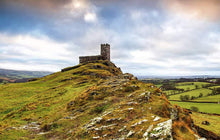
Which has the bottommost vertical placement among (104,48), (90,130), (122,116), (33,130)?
(33,130)

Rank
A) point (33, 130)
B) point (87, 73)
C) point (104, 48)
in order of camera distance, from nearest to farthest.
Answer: point (33, 130) → point (87, 73) → point (104, 48)

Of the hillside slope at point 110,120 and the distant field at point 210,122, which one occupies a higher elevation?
the hillside slope at point 110,120

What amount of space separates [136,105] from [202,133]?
20.4 metres

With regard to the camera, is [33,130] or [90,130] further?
[33,130]

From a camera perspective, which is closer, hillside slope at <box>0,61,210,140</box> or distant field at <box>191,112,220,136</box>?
hillside slope at <box>0,61,210,140</box>

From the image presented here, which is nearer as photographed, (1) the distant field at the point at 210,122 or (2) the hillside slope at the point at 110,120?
(2) the hillside slope at the point at 110,120

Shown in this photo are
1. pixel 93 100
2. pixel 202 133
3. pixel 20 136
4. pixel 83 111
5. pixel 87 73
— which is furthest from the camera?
pixel 87 73

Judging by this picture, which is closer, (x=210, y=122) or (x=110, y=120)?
(x=110, y=120)

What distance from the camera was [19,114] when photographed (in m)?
21.8

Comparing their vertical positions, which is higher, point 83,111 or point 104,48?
point 104,48

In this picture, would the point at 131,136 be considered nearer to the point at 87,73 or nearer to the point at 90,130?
the point at 90,130

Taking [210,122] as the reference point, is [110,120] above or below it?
above

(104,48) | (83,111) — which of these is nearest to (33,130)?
(83,111)

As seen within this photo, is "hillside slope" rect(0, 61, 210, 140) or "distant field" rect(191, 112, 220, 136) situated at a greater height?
"hillside slope" rect(0, 61, 210, 140)
